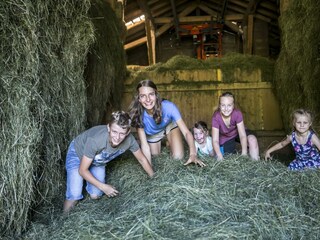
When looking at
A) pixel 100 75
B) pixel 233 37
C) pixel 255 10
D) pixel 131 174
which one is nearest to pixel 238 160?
pixel 131 174

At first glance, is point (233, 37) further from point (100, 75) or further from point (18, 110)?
point (18, 110)

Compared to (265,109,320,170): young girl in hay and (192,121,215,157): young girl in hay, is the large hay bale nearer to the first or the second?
(192,121,215,157): young girl in hay

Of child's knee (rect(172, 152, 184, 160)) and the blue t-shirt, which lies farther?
child's knee (rect(172, 152, 184, 160))

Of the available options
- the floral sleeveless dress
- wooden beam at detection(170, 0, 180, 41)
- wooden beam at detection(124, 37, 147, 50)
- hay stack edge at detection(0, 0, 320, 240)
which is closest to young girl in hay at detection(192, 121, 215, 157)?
hay stack edge at detection(0, 0, 320, 240)

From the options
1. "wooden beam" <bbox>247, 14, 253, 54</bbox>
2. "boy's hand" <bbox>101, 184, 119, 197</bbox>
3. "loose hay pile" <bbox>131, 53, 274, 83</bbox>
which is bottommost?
"boy's hand" <bbox>101, 184, 119, 197</bbox>

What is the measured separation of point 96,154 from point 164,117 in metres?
0.82

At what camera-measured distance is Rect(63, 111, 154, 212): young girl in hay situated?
285cm

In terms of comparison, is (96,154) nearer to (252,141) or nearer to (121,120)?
(121,120)

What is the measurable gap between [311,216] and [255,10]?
8.77m

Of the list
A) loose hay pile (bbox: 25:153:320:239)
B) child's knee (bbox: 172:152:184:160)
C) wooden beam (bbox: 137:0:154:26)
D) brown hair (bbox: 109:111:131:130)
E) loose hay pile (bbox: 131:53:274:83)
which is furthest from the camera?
wooden beam (bbox: 137:0:154:26)

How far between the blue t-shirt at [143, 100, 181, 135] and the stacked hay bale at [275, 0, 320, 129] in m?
1.48

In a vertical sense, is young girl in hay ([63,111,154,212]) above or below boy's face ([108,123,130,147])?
below

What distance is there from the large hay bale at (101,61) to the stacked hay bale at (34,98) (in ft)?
2.65

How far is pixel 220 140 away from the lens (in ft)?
13.2
